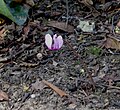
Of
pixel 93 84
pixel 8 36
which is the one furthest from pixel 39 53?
pixel 93 84

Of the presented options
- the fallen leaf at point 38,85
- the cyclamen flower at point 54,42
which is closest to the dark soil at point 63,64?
the fallen leaf at point 38,85

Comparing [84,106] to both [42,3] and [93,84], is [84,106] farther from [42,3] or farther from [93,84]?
[42,3]

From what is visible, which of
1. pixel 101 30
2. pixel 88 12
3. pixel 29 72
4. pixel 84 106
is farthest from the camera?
pixel 88 12

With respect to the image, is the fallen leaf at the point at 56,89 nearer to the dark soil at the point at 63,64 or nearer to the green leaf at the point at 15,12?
the dark soil at the point at 63,64

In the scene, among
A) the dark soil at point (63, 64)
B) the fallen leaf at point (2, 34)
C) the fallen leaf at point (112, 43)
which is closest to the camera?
the dark soil at point (63, 64)

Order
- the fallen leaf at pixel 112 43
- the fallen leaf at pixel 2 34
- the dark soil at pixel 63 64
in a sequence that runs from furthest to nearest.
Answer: the fallen leaf at pixel 2 34 < the fallen leaf at pixel 112 43 < the dark soil at pixel 63 64

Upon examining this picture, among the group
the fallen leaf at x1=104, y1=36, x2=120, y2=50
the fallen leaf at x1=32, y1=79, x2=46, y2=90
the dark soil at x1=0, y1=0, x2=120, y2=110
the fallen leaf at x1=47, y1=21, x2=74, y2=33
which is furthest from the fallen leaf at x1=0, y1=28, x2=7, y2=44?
the fallen leaf at x1=104, y1=36, x2=120, y2=50
